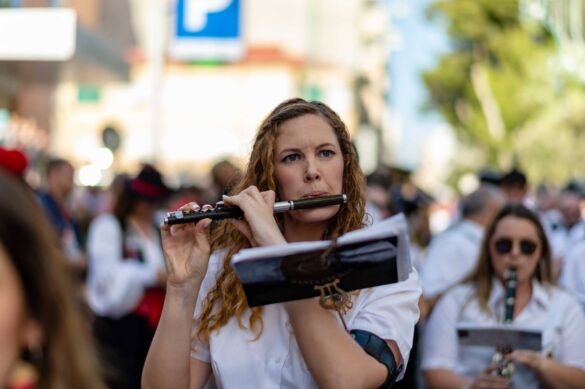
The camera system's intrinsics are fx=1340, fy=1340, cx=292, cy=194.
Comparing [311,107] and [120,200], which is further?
[120,200]

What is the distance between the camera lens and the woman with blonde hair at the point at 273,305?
3.48 metres

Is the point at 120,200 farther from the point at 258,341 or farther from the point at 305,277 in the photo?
the point at 305,277

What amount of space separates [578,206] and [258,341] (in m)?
12.5

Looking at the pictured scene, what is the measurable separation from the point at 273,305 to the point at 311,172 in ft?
1.27

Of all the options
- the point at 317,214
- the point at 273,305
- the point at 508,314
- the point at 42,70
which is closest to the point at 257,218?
the point at 317,214

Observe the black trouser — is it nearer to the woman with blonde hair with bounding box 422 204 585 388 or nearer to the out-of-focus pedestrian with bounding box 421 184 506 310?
the out-of-focus pedestrian with bounding box 421 184 506 310

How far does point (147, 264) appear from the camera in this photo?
353 inches

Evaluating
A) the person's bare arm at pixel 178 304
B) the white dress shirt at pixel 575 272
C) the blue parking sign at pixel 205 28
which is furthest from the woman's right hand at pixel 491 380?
the blue parking sign at pixel 205 28

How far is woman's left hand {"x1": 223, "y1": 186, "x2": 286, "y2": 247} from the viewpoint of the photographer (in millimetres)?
3393

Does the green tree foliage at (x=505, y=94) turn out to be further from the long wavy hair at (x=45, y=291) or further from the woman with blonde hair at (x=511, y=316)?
the long wavy hair at (x=45, y=291)

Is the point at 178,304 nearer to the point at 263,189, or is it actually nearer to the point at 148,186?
the point at 263,189

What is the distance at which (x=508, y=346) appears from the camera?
5.79 m

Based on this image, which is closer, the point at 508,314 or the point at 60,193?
the point at 508,314

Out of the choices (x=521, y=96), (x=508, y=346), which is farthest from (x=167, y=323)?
(x=521, y=96)
